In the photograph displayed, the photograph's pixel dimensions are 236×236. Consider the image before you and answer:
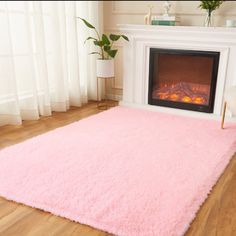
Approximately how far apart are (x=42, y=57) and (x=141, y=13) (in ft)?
4.18

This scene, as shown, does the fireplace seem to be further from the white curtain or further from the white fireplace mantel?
the white curtain

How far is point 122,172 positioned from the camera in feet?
Result: 6.36

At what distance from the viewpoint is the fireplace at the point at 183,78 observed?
3.12 meters

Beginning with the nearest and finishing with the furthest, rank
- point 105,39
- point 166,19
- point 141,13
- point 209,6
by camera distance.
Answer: point 209,6 < point 166,19 < point 105,39 < point 141,13

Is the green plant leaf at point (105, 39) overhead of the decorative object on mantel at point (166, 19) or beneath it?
beneath

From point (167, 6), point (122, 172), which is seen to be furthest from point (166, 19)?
point (122, 172)

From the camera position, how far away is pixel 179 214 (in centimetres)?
151

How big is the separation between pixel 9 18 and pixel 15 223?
1.94 meters

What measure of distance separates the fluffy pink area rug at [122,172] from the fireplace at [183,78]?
407mm

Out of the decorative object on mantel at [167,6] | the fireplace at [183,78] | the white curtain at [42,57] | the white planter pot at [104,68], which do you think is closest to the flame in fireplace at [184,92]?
the fireplace at [183,78]

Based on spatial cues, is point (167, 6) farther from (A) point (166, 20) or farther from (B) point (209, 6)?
(B) point (209, 6)

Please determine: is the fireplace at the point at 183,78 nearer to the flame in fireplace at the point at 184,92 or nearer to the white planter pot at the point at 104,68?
the flame in fireplace at the point at 184,92

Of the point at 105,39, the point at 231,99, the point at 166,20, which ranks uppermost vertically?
the point at 166,20

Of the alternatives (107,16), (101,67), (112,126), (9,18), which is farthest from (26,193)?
(107,16)
